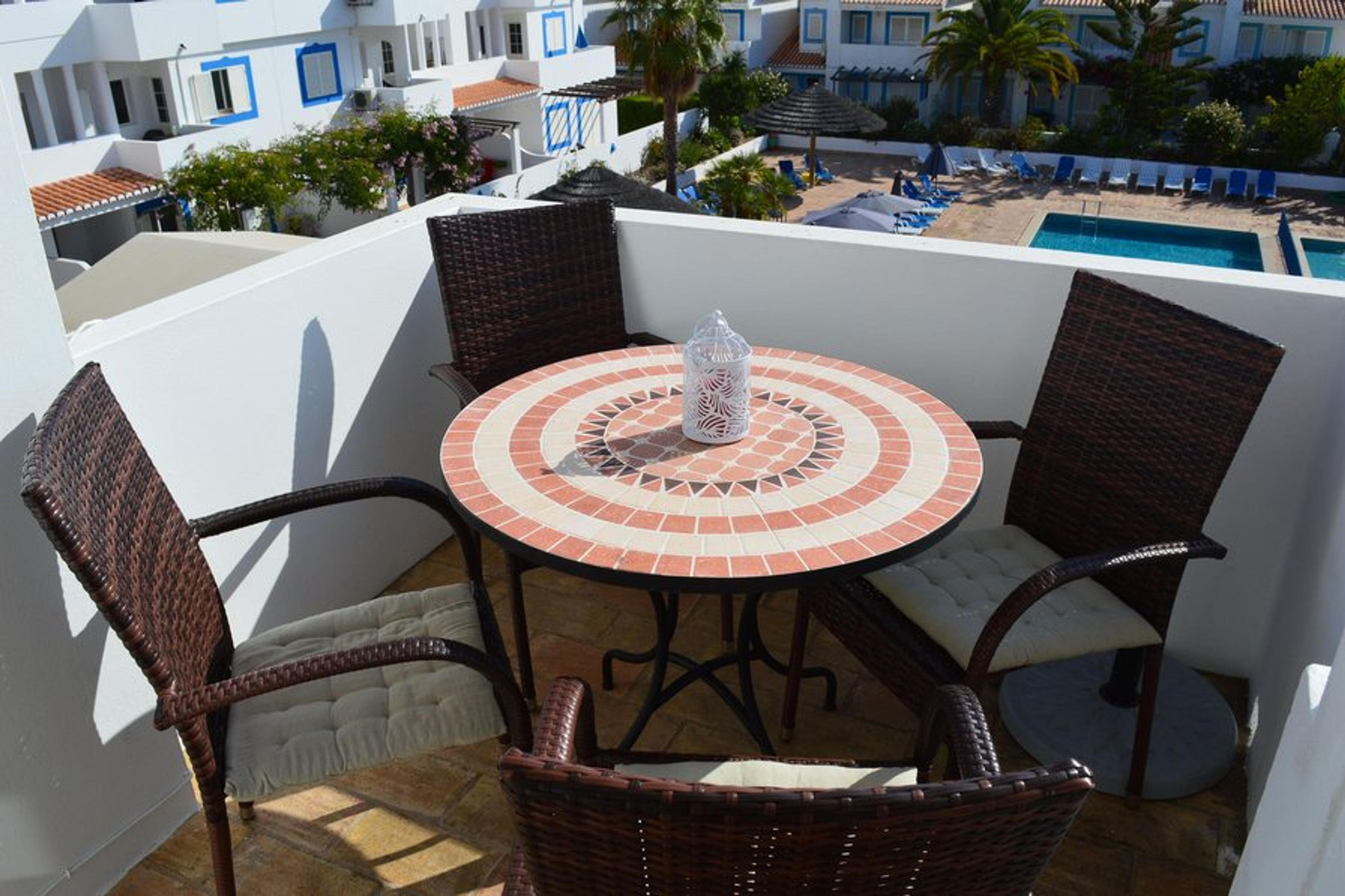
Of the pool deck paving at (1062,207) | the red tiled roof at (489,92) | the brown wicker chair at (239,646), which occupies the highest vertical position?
the brown wicker chair at (239,646)

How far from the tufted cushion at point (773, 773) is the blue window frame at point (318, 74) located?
23.7m

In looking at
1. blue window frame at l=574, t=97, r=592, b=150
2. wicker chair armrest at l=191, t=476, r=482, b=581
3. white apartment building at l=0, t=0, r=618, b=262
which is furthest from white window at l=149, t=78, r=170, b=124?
wicker chair armrest at l=191, t=476, r=482, b=581

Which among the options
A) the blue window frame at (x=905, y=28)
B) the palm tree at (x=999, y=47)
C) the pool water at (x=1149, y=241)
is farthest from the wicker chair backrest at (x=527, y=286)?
the blue window frame at (x=905, y=28)

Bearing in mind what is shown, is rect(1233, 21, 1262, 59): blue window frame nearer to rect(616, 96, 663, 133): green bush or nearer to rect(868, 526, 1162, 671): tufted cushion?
rect(616, 96, 663, 133): green bush

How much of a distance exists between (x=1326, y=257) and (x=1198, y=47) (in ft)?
44.3

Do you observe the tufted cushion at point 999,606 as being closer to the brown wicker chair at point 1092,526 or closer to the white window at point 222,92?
the brown wicker chair at point 1092,526

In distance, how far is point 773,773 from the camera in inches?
74.7

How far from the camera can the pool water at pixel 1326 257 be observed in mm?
18078

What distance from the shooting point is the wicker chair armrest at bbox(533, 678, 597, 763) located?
155cm

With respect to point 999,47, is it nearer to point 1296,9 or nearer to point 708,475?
point 1296,9

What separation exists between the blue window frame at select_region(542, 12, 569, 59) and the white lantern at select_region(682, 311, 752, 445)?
27688 mm

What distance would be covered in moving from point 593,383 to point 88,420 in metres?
1.24

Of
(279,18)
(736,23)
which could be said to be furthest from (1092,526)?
(736,23)

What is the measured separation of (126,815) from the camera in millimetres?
2355
